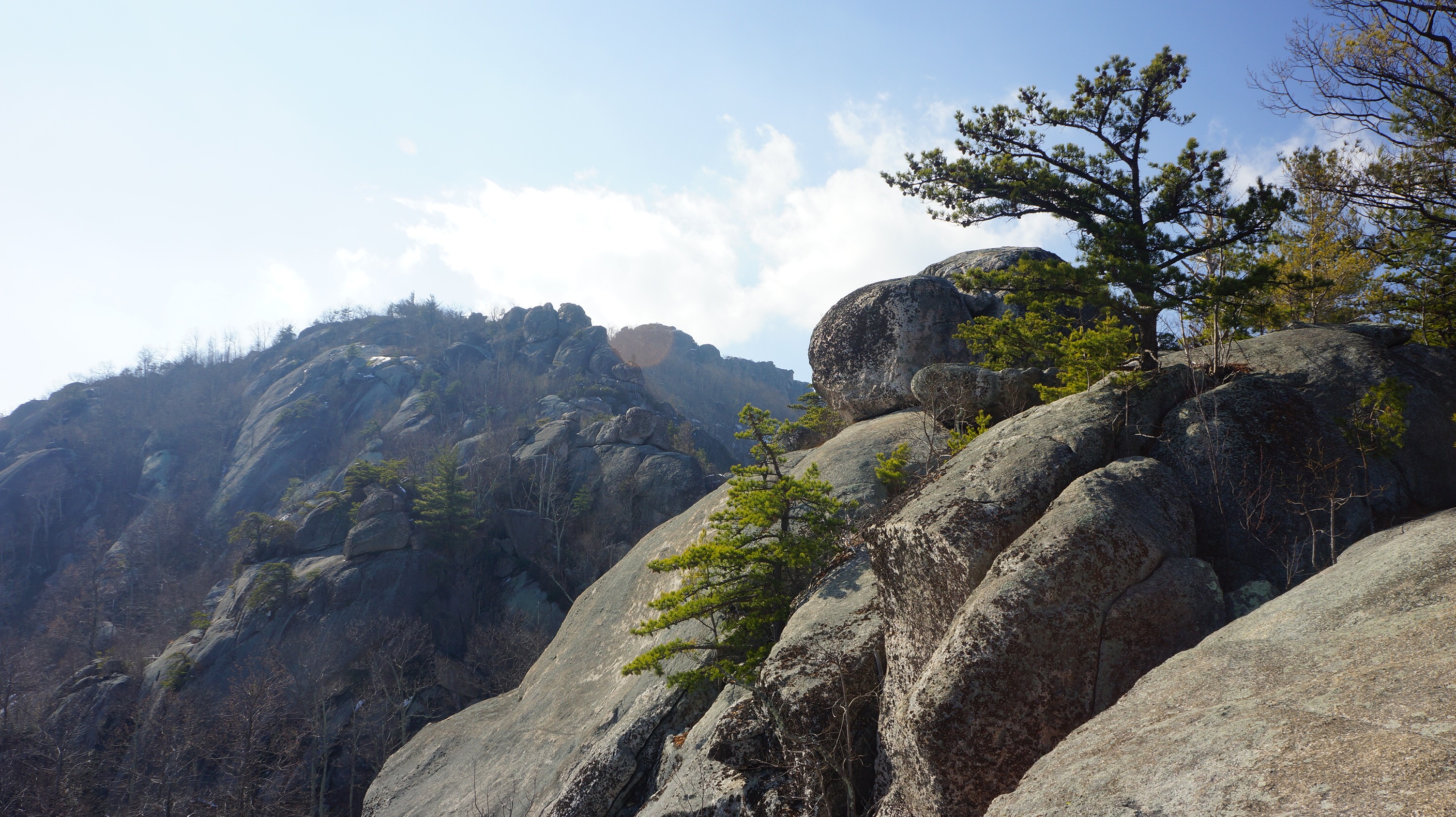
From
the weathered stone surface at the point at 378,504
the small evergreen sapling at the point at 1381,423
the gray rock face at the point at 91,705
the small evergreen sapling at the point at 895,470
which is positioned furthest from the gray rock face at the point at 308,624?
the small evergreen sapling at the point at 1381,423

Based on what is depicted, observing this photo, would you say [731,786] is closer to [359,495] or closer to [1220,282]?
[1220,282]

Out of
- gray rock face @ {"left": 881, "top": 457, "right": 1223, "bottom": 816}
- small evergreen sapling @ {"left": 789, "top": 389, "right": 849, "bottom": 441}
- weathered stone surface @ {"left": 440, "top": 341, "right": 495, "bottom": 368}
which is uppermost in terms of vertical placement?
weathered stone surface @ {"left": 440, "top": 341, "right": 495, "bottom": 368}

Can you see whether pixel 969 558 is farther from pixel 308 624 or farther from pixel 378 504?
pixel 378 504

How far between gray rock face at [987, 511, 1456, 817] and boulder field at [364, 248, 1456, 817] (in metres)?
0.01

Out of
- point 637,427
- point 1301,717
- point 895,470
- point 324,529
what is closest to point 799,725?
point 1301,717

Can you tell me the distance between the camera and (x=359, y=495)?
41.0 meters

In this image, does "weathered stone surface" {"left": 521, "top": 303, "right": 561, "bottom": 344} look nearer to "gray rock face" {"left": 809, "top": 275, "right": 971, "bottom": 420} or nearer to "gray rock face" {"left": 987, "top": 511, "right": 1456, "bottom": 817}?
"gray rock face" {"left": 809, "top": 275, "right": 971, "bottom": 420}

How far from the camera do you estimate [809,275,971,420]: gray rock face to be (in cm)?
1510

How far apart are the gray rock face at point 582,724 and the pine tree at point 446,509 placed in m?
26.5

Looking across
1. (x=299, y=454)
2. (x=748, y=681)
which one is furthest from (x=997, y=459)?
(x=299, y=454)

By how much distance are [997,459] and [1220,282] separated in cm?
434

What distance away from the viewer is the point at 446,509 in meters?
39.8

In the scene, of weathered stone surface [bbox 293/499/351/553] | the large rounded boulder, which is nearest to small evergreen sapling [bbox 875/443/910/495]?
the large rounded boulder

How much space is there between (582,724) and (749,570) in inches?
160
